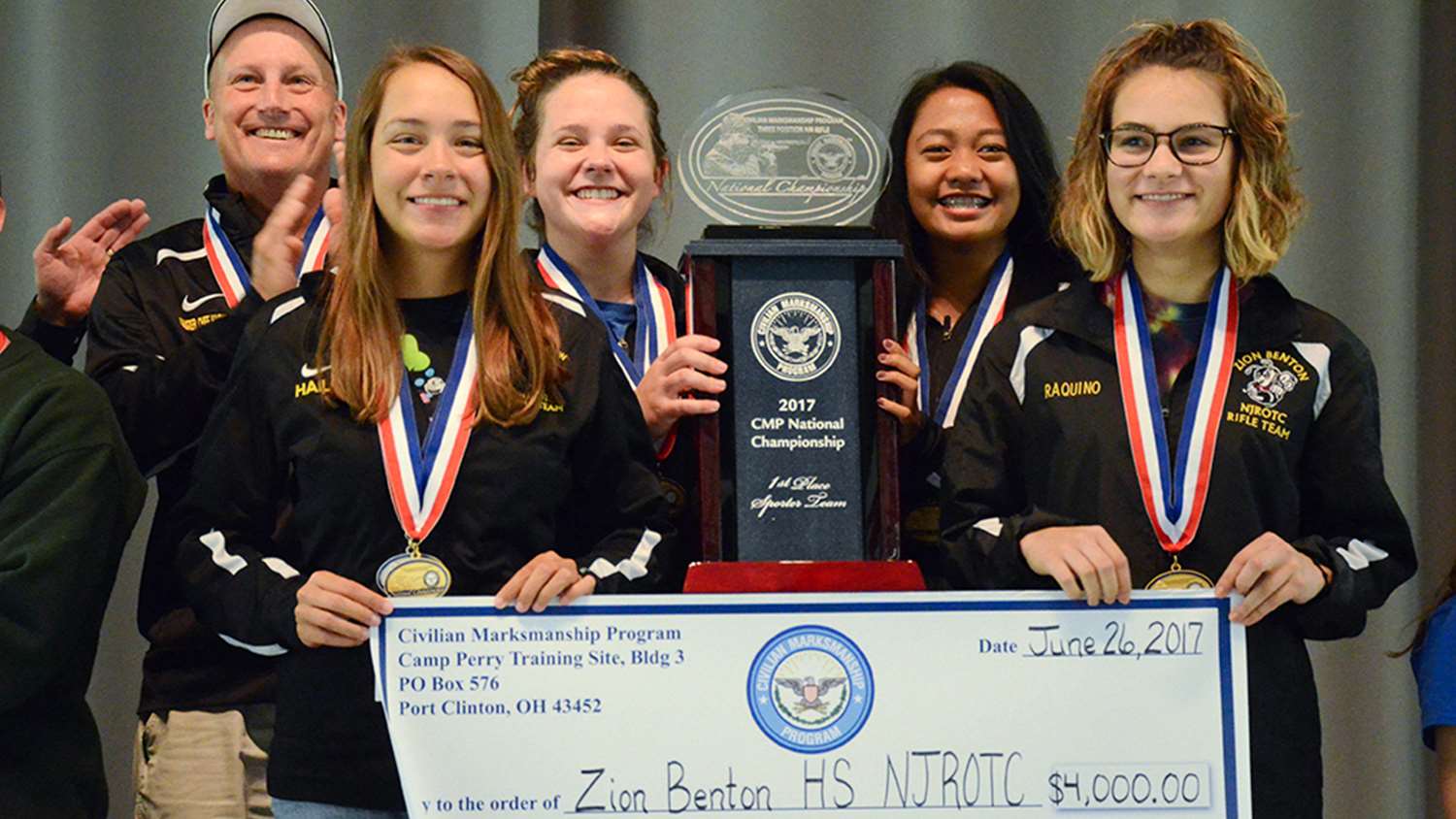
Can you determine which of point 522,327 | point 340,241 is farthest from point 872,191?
point 340,241

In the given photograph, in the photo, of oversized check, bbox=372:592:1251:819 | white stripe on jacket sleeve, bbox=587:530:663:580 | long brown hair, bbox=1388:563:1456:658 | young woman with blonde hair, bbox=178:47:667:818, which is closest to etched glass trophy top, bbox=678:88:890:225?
young woman with blonde hair, bbox=178:47:667:818

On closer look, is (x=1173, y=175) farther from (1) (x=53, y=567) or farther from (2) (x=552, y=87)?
(1) (x=53, y=567)

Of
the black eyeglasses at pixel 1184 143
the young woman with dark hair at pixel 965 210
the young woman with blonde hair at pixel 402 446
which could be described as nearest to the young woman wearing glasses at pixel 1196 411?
the black eyeglasses at pixel 1184 143

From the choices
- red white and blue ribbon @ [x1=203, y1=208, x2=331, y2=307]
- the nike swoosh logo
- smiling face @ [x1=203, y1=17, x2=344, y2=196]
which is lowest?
the nike swoosh logo

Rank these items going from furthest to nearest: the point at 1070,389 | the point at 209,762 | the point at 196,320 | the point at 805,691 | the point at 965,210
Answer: the point at 965,210 < the point at 196,320 < the point at 209,762 < the point at 1070,389 < the point at 805,691

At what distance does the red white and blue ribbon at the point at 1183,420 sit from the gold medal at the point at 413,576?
0.99m

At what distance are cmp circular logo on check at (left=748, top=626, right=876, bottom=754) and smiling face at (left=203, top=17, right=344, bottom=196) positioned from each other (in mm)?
1400

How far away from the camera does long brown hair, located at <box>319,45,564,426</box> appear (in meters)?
2.47

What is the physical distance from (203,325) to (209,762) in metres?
0.72

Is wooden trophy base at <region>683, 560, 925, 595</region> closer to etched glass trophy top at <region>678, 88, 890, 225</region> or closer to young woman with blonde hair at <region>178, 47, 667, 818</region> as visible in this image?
young woman with blonde hair at <region>178, 47, 667, 818</region>

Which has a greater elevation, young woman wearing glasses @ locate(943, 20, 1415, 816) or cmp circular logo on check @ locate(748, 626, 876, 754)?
young woman wearing glasses @ locate(943, 20, 1415, 816)

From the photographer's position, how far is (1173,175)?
2590mm

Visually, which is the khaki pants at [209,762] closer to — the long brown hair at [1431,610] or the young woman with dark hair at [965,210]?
the young woman with dark hair at [965,210]

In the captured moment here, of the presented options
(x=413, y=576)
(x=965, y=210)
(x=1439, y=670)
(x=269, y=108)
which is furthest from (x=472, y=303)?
(x=1439, y=670)
